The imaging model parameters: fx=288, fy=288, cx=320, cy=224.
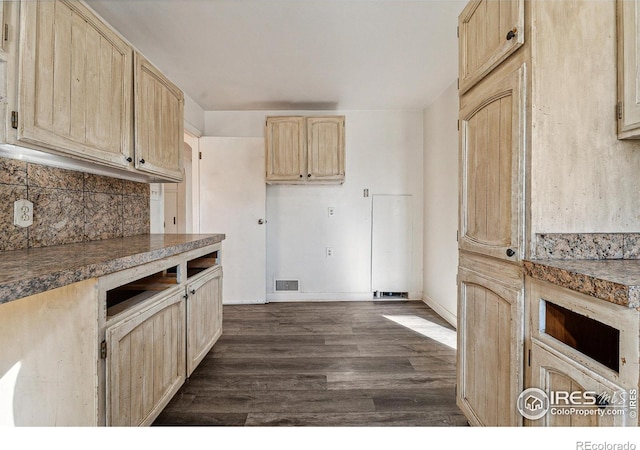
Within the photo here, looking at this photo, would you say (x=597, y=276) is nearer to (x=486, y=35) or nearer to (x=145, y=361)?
(x=486, y=35)

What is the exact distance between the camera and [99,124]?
1528mm

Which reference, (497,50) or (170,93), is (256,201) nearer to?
(170,93)

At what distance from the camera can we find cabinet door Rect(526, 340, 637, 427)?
2.51ft

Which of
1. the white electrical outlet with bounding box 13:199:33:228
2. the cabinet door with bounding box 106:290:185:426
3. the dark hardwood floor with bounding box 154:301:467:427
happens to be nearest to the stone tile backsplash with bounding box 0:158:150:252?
the white electrical outlet with bounding box 13:199:33:228

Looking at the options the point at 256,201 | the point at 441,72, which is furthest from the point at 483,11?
the point at 256,201

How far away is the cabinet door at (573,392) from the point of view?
0.76 meters

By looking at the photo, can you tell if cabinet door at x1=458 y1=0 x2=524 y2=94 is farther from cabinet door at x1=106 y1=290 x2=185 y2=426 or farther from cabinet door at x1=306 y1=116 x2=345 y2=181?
cabinet door at x1=306 y1=116 x2=345 y2=181

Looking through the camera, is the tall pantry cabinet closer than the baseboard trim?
Yes

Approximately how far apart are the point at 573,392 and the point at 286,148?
127 inches

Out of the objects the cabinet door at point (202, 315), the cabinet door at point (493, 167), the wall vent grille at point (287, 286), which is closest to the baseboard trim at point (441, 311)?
the wall vent grille at point (287, 286)

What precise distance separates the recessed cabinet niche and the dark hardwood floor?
152cm

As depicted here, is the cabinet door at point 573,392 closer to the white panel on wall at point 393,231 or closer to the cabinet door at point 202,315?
the cabinet door at point 202,315

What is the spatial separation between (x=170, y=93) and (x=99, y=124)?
0.87 m

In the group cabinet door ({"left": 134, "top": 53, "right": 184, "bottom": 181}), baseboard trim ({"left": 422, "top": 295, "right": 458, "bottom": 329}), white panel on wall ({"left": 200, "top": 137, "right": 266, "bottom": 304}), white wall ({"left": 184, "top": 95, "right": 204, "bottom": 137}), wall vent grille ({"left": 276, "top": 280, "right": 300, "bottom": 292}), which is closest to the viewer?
cabinet door ({"left": 134, "top": 53, "right": 184, "bottom": 181})
